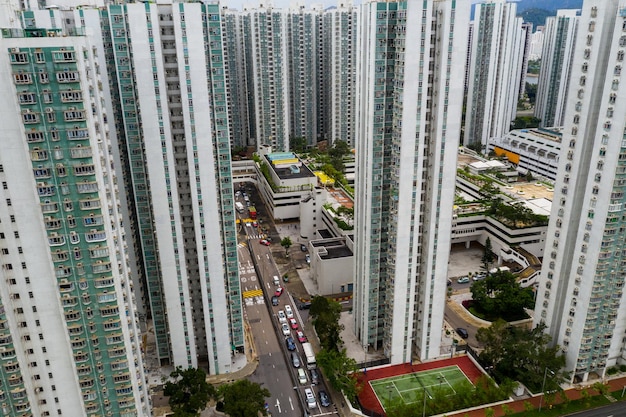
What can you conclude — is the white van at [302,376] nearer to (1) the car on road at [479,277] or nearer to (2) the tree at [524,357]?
(2) the tree at [524,357]

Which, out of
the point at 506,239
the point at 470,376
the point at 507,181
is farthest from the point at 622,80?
the point at 507,181

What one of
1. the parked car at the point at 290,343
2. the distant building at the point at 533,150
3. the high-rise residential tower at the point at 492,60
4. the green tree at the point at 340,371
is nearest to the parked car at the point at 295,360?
the parked car at the point at 290,343

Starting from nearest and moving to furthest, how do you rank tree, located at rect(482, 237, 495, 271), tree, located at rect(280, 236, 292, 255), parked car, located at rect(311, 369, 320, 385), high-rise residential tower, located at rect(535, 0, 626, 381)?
1. high-rise residential tower, located at rect(535, 0, 626, 381)
2. parked car, located at rect(311, 369, 320, 385)
3. tree, located at rect(482, 237, 495, 271)
4. tree, located at rect(280, 236, 292, 255)

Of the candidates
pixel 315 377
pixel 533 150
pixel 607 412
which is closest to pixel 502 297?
pixel 607 412

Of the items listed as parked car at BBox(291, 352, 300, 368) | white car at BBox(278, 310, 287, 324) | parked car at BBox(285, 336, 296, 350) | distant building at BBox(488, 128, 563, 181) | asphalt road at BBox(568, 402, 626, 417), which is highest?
distant building at BBox(488, 128, 563, 181)

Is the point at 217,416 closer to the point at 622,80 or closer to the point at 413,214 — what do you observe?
the point at 413,214

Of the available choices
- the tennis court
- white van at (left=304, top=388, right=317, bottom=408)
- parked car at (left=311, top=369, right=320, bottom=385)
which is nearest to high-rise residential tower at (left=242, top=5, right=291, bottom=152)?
parked car at (left=311, top=369, right=320, bottom=385)

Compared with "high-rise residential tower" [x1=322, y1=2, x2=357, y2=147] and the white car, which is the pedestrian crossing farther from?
"high-rise residential tower" [x1=322, y1=2, x2=357, y2=147]
